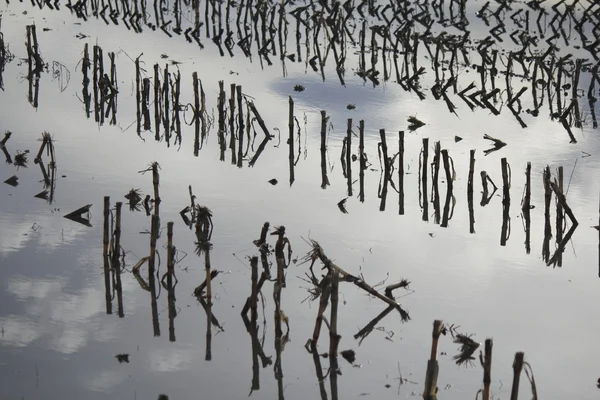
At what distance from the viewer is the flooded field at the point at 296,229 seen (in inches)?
251

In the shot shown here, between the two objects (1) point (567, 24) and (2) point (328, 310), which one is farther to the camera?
(1) point (567, 24)

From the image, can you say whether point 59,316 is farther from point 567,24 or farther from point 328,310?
point 567,24

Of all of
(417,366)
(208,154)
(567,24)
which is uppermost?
(567,24)

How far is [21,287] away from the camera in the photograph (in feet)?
24.4

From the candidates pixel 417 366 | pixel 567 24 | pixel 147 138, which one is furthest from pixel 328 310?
pixel 567 24

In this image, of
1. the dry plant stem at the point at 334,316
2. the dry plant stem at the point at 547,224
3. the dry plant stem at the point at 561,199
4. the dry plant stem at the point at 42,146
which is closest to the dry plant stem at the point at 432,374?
the dry plant stem at the point at 334,316

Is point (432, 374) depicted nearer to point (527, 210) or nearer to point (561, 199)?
point (561, 199)

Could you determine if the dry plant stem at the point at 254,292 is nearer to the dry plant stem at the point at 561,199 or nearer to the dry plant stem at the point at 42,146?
the dry plant stem at the point at 561,199

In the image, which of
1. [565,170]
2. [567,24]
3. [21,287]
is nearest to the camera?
[21,287]

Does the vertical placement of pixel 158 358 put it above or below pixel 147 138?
below

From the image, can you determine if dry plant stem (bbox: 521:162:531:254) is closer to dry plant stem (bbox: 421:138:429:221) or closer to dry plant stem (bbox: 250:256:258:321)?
dry plant stem (bbox: 421:138:429:221)

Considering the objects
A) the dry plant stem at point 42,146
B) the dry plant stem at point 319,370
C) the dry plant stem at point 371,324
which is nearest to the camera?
the dry plant stem at point 319,370

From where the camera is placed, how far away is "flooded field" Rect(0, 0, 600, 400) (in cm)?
638

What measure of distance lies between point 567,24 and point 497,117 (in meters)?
9.82
